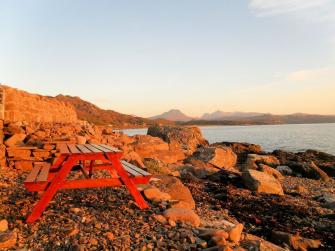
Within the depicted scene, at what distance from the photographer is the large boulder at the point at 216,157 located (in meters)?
17.6

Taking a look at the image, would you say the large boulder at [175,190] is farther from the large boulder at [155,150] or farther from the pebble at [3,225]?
the large boulder at [155,150]

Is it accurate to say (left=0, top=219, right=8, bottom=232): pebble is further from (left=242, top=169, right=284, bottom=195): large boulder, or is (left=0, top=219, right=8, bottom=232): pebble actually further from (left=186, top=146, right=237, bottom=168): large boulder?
(left=186, top=146, right=237, bottom=168): large boulder

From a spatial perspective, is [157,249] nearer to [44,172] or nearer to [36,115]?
[44,172]

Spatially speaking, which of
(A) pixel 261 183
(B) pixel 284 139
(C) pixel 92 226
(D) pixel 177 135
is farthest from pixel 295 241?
(B) pixel 284 139

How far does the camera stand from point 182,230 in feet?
15.4

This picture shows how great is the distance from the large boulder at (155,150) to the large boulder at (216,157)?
87 centimetres

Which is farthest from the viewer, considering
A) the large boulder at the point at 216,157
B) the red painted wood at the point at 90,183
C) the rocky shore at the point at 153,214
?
the large boulder at the point at 216,157

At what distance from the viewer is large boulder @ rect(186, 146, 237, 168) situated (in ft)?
57.8

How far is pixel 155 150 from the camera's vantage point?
Result: 17594 millimetres

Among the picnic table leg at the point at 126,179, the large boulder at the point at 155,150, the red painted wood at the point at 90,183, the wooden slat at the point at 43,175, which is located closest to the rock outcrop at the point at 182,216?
the picnic table leg at the point at 126,179

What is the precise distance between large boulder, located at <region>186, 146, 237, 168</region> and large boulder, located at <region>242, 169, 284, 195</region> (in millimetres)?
5913

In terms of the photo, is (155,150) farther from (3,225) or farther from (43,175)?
(3,225)

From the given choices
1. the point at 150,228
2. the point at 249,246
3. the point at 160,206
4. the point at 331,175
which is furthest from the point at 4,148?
the point at 331,175

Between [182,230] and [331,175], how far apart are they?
17411mm
